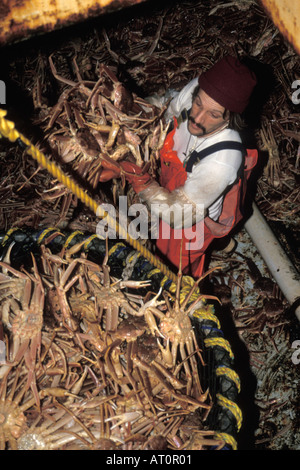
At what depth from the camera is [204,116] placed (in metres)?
2.98

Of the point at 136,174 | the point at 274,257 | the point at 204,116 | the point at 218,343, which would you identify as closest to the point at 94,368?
the point at 218,343

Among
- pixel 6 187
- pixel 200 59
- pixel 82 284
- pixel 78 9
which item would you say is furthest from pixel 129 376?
pixel 200 59

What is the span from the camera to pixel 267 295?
4.22 meters

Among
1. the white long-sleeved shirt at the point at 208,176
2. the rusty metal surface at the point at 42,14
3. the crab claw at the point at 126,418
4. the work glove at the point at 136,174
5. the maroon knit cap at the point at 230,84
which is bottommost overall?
the crab claw at the point at 126,418

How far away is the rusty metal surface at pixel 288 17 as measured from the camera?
185 cm

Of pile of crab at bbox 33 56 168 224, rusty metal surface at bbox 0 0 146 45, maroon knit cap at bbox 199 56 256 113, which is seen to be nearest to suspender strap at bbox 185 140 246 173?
maroon knit cap at bbox 199 56 256 113

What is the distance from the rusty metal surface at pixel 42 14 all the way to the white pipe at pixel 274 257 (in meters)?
2.86

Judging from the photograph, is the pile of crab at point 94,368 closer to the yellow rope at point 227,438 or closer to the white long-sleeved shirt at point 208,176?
the yellow rope at point 227,438

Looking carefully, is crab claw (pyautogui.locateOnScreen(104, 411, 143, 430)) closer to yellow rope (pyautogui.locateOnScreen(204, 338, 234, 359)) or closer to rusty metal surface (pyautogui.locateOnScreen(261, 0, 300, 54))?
yellow rope (pyautogui.locateOnScreen(204, 338, 234, 359))

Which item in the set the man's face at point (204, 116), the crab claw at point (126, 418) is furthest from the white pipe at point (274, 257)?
the crab claw at point (126, 418)

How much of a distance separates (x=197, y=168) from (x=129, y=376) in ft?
5.39

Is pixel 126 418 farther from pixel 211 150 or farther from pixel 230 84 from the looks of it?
pixel 230 84

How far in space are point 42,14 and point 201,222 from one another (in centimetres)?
205
